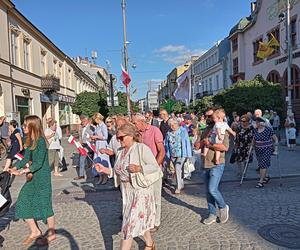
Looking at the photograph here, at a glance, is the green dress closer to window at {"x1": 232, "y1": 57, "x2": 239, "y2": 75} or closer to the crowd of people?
the crowd of people

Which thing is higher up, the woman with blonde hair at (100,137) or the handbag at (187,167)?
the woman with blonde hair at (100,137)

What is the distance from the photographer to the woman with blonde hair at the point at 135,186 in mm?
3119

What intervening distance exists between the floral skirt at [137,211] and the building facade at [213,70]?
4262 cm

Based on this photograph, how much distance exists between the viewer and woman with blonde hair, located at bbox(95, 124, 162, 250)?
312 centimetres

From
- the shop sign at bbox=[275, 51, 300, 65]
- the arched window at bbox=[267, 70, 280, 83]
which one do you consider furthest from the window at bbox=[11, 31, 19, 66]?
the arched window at bbox=[267, 70, 280, 83]

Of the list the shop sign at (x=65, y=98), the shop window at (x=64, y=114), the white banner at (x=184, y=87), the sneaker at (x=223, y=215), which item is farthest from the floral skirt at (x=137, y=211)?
the shop window at (x=64, y=114)

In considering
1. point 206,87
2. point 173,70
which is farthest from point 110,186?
point 173,70

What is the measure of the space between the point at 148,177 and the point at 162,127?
5.01 meters

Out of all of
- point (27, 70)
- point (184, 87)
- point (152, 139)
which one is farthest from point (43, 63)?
point (152, 139)

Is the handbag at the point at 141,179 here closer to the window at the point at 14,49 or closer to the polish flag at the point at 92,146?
the polish flag at the point at 92,146

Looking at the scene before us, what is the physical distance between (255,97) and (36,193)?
21268mm

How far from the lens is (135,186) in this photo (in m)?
3.18

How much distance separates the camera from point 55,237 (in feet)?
14.4

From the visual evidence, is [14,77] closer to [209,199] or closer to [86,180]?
[86,180]
